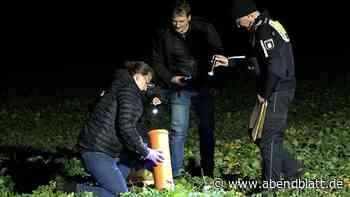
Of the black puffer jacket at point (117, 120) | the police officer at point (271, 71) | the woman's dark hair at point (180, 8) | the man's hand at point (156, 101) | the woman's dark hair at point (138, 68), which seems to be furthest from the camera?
the woman's dark hair at point (180, 8)

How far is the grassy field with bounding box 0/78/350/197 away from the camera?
287 inches

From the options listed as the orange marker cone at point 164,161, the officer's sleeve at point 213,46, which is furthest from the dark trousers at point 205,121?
the orange marker cone at point 164,161

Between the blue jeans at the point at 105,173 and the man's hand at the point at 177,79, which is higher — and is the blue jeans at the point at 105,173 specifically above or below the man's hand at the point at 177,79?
below

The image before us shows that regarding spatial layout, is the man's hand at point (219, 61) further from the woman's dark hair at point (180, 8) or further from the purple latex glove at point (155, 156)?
the purple latex glove at point (155, 156)

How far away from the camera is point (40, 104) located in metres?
18.0

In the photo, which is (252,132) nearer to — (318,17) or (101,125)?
(101,125)

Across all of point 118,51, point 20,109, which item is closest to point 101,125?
point 20,109

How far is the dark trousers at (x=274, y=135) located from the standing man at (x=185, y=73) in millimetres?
1187

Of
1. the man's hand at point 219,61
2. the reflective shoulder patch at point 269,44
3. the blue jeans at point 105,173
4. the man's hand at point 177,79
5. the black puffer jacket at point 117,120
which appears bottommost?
the blue jeans at point 105,173

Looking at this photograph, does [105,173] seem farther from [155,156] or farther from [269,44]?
[269,44]

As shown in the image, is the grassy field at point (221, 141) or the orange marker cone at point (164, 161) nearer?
the orange marker cone at point (164, 161)

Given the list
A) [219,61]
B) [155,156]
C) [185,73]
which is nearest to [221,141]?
[185,73]

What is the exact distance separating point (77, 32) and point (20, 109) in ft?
66.8

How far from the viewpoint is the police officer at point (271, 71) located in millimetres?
6551
